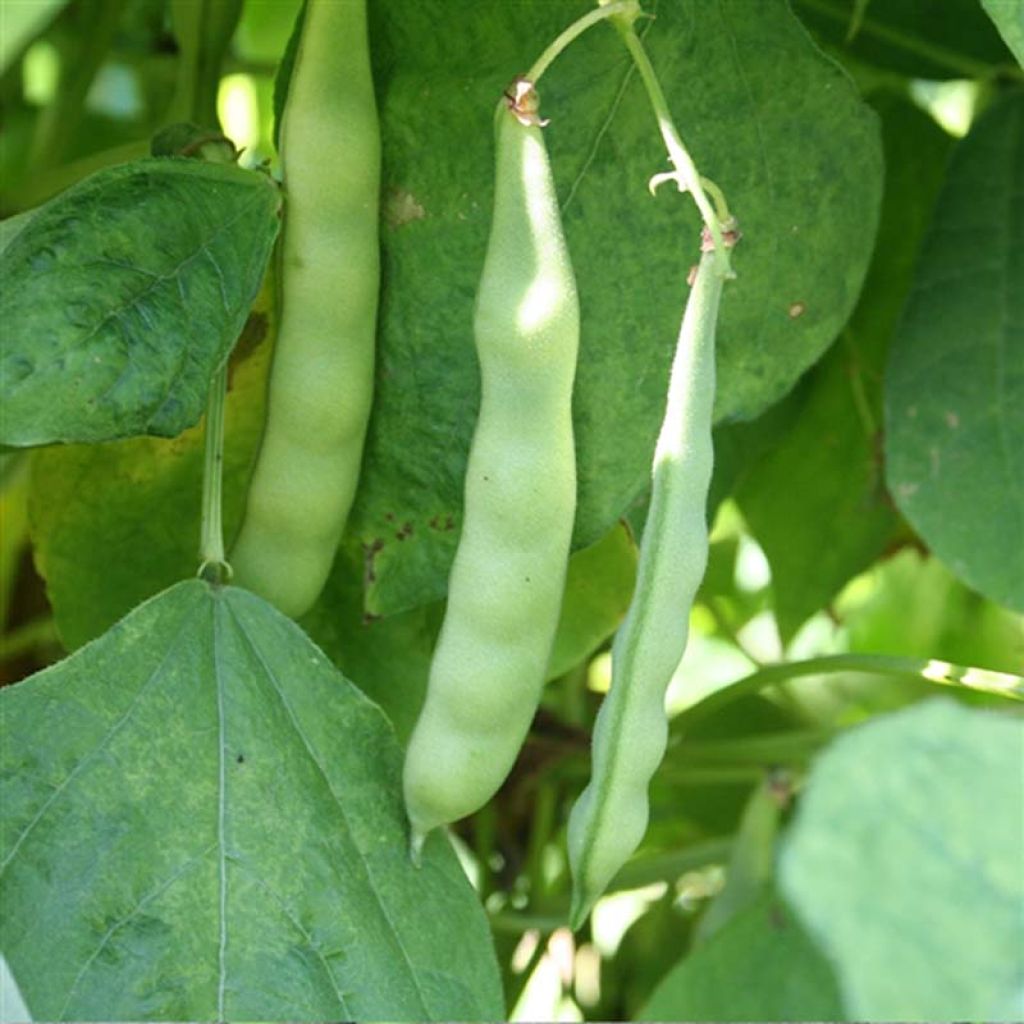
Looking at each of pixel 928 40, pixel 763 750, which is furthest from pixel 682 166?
pixel 763 750

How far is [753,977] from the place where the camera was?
→ 967 millimetres

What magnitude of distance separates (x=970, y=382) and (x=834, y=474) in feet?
0.73

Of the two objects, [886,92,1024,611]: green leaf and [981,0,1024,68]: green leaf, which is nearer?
[981,0,1024,68]: green leaf

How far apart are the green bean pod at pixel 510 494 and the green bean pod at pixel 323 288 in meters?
0.08

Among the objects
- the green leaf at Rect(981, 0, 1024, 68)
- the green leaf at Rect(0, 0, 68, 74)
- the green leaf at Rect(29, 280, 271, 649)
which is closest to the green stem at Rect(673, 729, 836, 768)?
the green leaf at Rect(29, 280, 271, 649)

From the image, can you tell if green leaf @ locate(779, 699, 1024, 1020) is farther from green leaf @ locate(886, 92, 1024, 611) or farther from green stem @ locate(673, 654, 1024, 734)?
green leaf @ locate(886, 92, 1024, 611)

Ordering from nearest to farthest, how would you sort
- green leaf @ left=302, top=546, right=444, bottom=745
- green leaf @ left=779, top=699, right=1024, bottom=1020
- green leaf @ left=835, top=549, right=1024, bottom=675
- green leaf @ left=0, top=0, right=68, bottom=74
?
1. green leaf @ left=779, top=699, right=1024, bottom=1020
2. green leaf @ left=0, top=0, right=68, bottom=74
3. green leaf @ left=302, top=546, right=444, bottom=745
4. green leaf @ left=835, top=549, right=1024, bottom=675

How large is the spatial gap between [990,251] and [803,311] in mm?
240

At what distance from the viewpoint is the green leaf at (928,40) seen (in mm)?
1271

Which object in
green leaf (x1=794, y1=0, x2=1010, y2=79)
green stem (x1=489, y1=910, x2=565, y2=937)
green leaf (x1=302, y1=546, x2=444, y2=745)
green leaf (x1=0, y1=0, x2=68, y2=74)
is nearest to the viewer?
green leaf (x1=0, y1=0, x2=68, y2=74)

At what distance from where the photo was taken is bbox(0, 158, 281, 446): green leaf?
0.79 meters

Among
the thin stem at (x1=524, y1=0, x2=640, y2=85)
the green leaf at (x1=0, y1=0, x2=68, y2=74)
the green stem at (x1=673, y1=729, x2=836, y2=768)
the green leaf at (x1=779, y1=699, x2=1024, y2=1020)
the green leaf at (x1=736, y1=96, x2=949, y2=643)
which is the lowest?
the green stem at (x1=673, y1=729, x2=836, y2=768)

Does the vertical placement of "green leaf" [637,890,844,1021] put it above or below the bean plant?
below

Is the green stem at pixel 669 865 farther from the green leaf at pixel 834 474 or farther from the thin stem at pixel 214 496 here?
the thin stem at pixel 214 496
